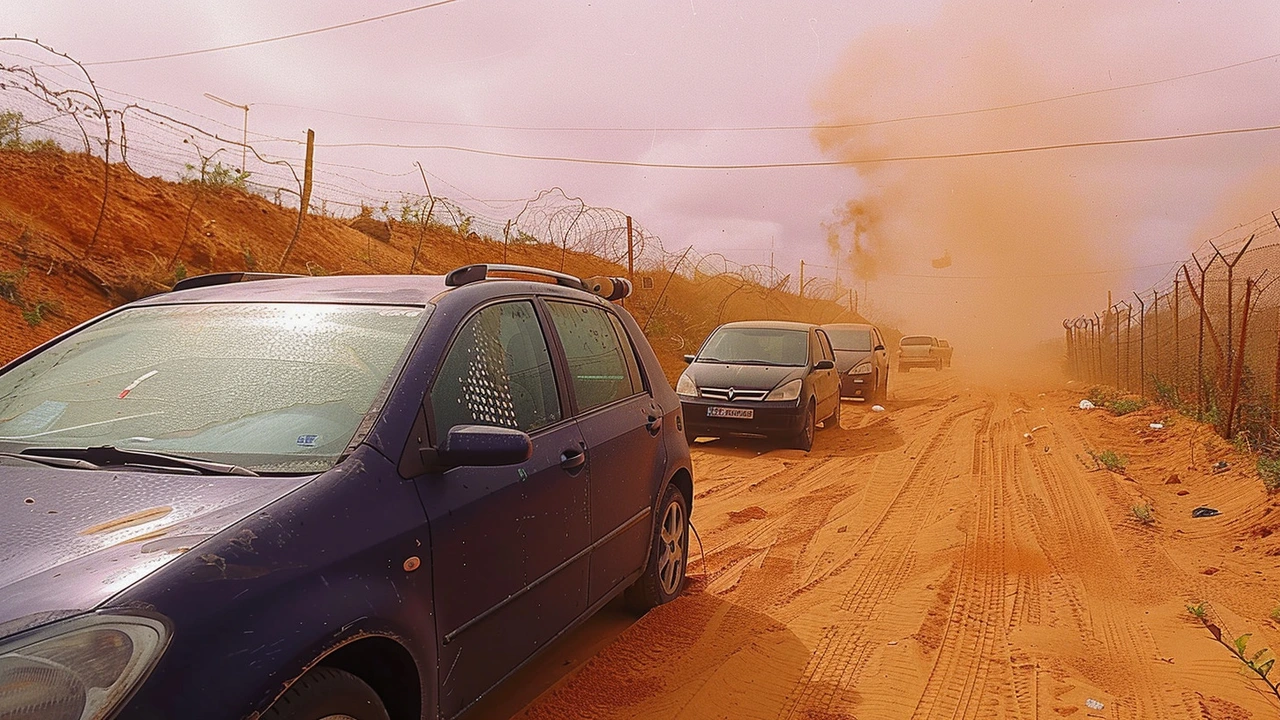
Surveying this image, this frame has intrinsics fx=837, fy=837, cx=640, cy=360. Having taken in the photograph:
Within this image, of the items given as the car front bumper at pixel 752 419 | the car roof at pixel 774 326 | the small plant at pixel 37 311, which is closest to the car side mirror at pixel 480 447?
Answer: the car front bumper at pixel 752 419

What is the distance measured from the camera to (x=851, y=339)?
18156 mm

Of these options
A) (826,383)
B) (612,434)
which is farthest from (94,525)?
(826,383)

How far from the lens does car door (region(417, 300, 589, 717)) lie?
2.55 m

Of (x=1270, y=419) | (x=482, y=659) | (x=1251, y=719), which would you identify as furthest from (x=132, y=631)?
(x=1270, y=419)

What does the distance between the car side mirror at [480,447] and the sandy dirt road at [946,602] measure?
1378 mm

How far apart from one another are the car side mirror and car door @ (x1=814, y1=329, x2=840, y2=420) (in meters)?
9.37

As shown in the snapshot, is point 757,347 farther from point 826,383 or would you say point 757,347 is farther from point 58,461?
point 58,461

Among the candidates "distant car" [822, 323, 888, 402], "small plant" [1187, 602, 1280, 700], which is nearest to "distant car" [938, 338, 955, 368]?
"distant car" [822, 323, 888, 402]

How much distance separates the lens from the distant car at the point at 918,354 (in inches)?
1346

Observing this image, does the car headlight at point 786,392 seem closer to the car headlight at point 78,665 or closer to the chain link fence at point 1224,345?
the chain link fence at point 1224,345

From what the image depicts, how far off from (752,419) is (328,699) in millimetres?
8847

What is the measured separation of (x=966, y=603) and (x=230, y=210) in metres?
20.3

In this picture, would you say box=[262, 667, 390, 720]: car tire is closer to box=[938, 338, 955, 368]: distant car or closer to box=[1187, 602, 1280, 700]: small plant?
box=[1187, 602, 1280, 700]: small plant

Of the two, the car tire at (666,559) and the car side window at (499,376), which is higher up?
the car side window at (499,376)
